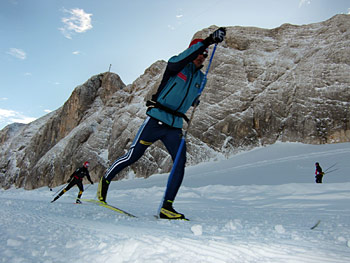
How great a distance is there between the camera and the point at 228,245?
1.55 m

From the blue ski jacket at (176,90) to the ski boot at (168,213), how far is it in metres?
1.11

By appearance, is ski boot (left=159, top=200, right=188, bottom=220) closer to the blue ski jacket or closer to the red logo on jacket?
the blue ski jacket

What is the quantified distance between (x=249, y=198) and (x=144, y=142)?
5.45 metres

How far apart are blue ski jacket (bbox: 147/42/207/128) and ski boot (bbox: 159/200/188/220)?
1.11 metres

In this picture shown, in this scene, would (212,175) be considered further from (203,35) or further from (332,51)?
(203,35)

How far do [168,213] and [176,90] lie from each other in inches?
65.9

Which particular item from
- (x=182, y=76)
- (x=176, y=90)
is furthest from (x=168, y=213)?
(x=182, y=76)

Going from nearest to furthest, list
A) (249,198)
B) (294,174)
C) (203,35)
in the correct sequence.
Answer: (249,198), (294,174), (203,35)

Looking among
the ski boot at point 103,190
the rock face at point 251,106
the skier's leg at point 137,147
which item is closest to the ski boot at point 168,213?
the skier's leg at point 137,147

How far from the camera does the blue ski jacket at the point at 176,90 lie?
344 cm

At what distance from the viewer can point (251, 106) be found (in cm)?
2505

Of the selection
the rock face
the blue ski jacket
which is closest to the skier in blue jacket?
the blue ski jacket

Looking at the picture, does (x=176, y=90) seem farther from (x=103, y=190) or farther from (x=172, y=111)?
(x=103, y=190)

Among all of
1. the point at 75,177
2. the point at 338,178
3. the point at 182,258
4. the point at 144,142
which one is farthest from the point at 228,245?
the point at 338,178
